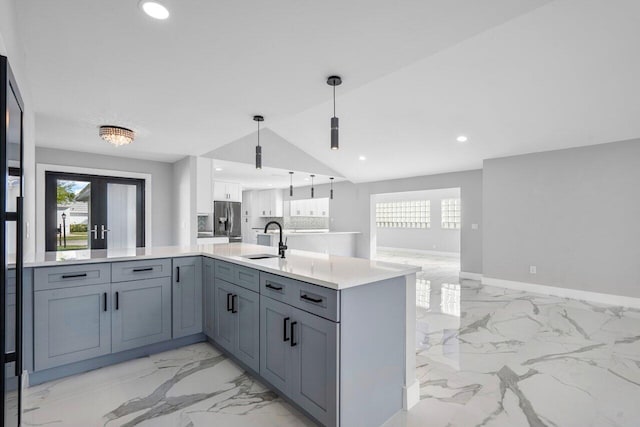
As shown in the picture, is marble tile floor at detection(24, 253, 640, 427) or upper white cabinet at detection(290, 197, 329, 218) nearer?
marble tile floor at detection(24, 253, 640, 427)

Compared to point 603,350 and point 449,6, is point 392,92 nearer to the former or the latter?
point 449,6

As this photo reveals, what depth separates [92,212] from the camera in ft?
17.3

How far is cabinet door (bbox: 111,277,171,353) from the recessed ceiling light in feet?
6.55

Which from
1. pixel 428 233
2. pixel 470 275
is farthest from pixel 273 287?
pixel 428 233

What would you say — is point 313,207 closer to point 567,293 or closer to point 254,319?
point 567,293

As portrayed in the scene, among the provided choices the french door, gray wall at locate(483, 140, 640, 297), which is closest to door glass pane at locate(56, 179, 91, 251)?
the french door

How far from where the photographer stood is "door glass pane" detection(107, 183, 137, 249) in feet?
17.9

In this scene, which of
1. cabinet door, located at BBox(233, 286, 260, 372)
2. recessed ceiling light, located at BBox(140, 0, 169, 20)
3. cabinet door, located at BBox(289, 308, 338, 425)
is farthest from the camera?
cabinet door, located at BBox(233, 286, 260, 372)

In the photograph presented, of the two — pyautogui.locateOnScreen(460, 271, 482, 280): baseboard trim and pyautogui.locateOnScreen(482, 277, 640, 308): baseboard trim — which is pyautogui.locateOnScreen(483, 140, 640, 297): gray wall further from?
pyautogui.locateOnScreen(460, 271, 482, 280): baseboard trim

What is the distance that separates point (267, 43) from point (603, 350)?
386 cm

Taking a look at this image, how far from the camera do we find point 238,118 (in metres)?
3.71

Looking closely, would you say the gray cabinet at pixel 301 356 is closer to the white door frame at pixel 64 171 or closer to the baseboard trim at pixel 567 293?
the white door frame at pixel 64 171

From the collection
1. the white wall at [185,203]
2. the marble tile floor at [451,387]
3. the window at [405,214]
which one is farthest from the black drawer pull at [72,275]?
the window at [405,214]

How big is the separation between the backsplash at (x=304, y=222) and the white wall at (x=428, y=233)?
6.66 ft
